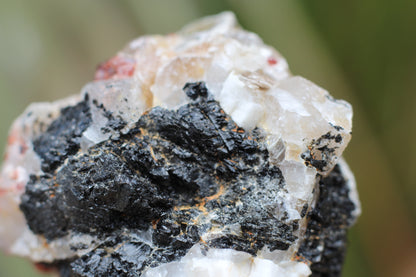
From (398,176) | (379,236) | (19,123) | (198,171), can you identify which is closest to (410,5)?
→ (398,176)

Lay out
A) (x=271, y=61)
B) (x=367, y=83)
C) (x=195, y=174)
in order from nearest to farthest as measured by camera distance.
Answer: (x=195, y=174) → (x=271, y=61) → (x=367, y=83)

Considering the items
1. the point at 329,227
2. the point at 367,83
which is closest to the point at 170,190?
the point at 329,227

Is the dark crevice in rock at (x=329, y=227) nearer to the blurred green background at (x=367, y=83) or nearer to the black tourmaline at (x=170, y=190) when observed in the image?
the black tourmaline at (x=170, y=190)

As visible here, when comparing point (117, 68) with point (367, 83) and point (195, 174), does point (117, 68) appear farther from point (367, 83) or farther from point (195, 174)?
point (367, 83)

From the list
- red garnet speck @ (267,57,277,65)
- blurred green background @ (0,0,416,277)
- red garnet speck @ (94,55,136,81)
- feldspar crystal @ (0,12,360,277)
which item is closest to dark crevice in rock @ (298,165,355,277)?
feldspar crystal @ (0,12,360,277)

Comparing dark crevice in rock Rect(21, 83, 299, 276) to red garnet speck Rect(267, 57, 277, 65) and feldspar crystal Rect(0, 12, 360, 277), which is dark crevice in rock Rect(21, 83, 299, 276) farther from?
red garnet speck Rect(267, 57, 277, 65)

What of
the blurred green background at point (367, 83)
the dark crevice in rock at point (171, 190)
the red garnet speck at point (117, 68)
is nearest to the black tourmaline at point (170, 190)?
the dark crevice in rock at point (171, 190)
